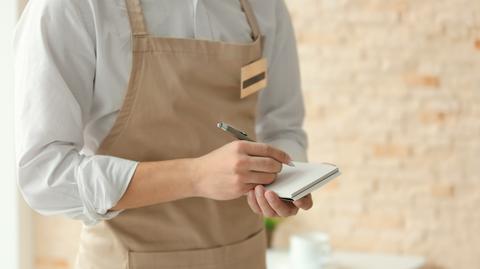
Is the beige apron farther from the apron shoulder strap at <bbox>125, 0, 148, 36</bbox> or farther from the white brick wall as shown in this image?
the white brick wall

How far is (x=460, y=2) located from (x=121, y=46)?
76.4 inches

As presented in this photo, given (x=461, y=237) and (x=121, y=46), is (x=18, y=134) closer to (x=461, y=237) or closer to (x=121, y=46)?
(x=121, y=46)

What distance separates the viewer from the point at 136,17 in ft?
5.33

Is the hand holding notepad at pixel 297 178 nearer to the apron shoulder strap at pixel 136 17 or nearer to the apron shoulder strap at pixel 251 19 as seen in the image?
the apron shoulder strap at pixel 136 17

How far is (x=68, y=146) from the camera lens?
5.02ft

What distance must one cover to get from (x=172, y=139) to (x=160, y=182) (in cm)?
18

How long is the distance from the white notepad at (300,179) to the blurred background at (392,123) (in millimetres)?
1744

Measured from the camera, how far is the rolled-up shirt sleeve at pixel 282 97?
6.51 feet

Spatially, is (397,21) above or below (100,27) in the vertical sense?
below

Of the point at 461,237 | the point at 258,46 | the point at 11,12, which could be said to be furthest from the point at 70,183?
the point at 461,237

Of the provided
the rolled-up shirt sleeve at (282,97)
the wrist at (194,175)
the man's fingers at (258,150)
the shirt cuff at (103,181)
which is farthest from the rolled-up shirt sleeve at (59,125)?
A: the rolled-up shirt sleeve at (282,97)

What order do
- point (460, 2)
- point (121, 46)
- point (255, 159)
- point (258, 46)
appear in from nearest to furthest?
point (255, 159), point (121, 46), point (258, 46), point (460, 2)

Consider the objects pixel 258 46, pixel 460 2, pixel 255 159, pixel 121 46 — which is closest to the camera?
pixel 255 159

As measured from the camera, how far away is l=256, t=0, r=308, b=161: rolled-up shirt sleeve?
6.51ft
